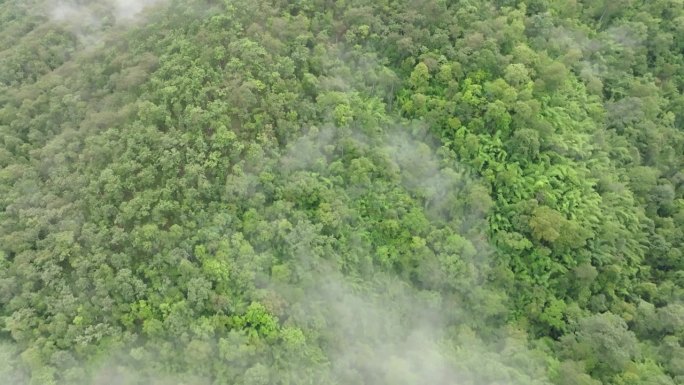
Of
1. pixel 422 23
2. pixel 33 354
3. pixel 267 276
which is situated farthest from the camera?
pixel 422 23

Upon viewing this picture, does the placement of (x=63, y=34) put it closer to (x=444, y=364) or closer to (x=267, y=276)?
(x=267, y=276)

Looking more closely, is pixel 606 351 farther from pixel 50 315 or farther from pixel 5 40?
pixel 5 40

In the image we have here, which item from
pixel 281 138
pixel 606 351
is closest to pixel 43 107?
pixel 281 138

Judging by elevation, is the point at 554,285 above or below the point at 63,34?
below

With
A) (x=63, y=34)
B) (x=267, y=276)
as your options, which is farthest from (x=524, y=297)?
(x=63, y=34)

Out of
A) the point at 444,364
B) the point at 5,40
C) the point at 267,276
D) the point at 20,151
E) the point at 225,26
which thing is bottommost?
the point at 444,364

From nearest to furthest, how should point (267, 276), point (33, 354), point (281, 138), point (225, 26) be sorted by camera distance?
point (33, 354) < point (267, 276) < point (281, 138) < point (225, 26)

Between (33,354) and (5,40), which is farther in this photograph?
(5,40)
